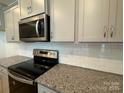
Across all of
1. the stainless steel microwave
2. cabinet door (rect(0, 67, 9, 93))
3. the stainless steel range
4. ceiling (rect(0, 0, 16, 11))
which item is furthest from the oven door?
ceiling (rect(0, 0, 16, 11))

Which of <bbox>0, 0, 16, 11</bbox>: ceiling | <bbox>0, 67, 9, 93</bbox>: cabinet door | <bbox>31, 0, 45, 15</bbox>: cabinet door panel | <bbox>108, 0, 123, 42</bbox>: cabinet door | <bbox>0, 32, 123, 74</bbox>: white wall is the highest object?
<bbox>0, 0, 16, 11</bbox>: ceiling

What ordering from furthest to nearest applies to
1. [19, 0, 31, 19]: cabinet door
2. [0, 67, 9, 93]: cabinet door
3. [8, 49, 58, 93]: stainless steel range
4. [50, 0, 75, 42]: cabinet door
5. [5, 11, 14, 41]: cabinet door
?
[5, 11, 14, 41]: cabinet door, [0, 67, 9, 93]: cabinet door, [19, 0, 31, 19]: cabinet door, [8, 49, 58, 93]: stainless steel range, [50, 0, 75, 42]: cabinet door

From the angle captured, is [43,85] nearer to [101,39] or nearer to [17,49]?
[101,39]

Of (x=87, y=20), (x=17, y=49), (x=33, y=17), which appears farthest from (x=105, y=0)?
(x=17, y=49)

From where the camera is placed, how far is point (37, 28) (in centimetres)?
126

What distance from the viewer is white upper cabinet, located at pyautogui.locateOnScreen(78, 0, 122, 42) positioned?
783 mm

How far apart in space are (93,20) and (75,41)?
29 cm

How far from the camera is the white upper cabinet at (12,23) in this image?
178 centimetres

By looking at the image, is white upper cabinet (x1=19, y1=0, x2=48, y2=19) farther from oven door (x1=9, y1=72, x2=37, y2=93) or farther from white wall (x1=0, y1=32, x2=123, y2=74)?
oven door (x1=9, y1=72, x2=37, y2=93)

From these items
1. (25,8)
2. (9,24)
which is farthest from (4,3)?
(25,8)

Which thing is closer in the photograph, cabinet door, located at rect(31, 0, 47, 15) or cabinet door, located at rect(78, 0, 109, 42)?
cabinet door, located at rect(78, 0, 109, 42)

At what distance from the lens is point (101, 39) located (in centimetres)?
87

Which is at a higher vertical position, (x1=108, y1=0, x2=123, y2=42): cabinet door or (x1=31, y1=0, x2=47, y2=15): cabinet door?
(x1=31, y1=0, x2=47, y2=15): cabinet door

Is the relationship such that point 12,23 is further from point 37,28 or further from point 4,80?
point 4,80
